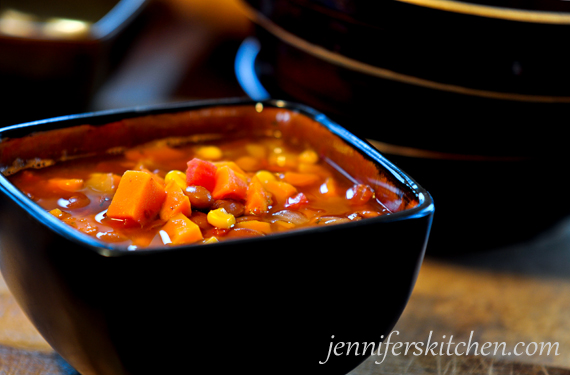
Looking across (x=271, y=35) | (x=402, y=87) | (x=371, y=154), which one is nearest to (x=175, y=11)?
(x=271, y=35)

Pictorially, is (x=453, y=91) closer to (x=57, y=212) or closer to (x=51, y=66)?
(x=57, y=212)

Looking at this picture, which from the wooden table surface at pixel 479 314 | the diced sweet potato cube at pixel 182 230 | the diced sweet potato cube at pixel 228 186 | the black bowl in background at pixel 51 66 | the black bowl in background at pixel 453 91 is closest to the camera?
the diced sweet potato cube at pixel 182 230

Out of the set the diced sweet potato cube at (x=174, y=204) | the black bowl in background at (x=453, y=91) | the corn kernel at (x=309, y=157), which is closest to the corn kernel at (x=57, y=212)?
the diced sweet potato cube at (x=174, y=204)

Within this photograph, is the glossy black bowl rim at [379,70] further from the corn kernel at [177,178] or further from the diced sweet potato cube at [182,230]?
the diced sweet potato cube at [182,230]

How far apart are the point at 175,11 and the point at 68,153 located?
232 centimetres

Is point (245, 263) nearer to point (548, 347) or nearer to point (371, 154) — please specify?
point (371, 154)

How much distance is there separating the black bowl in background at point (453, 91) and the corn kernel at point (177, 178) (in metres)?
0.51

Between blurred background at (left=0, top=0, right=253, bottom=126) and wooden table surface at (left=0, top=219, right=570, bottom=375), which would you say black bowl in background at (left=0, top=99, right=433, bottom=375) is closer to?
wooden table surface at (left=0, top=219, right=570, bottom=375)

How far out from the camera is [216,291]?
2.09ft

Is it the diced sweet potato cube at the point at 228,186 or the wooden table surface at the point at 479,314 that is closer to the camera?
the diced sweet potato cube at the point at 228,186

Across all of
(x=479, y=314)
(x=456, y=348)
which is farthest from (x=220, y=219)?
(x=479, y=314)

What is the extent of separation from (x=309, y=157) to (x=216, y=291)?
17.8 inches

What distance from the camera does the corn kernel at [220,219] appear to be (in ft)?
2.64

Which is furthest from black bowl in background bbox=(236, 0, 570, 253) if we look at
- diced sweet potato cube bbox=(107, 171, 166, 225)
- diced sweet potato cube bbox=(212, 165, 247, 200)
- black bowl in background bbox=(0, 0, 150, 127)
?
black bowl in background bbox=(0, 0, 150, 127)
